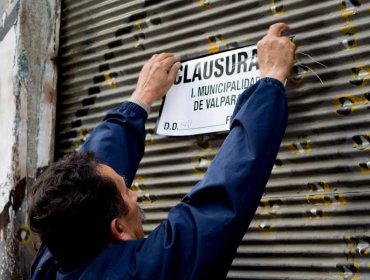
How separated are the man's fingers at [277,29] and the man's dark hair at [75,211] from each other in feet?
3.06

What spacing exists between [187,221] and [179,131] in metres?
1.15

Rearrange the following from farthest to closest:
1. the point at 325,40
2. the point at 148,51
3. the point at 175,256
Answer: the point at 148,51 → the point at 325,40 → the point at 175,256

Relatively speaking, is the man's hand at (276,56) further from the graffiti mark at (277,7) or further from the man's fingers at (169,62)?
the man's fingers at (169,62)

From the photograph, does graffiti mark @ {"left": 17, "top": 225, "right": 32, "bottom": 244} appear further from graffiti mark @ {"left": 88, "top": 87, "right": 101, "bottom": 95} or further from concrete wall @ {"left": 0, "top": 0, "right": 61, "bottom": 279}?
graffiti mark @ {"left": 88, "top": 87, "right": 101, "bottom": 95}

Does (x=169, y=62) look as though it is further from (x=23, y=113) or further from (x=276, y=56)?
(x=23, y=113)

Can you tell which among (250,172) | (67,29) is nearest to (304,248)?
(250,172)

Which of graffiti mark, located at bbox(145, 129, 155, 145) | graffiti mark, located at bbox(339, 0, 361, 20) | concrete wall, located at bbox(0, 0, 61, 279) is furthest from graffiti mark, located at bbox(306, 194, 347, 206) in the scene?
concrete wall, located at bbox(0, 0, 61, 279)

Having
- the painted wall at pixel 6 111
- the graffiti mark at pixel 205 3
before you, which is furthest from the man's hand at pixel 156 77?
the painted wall at pixel 6 111

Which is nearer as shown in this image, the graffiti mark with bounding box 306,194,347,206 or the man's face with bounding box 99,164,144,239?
the man's face with bounding box 99,164,144,239

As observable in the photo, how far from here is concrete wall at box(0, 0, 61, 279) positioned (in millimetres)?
3973

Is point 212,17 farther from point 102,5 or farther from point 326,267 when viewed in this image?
point 326,267

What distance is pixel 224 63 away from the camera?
3.16 meters

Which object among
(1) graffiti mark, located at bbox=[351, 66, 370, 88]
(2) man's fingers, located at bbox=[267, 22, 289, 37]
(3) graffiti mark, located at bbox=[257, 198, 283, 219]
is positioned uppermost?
(2) man's fingers, located at bbox=[267, 22, 289, 37]

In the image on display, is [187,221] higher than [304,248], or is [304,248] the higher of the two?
[187,221]
